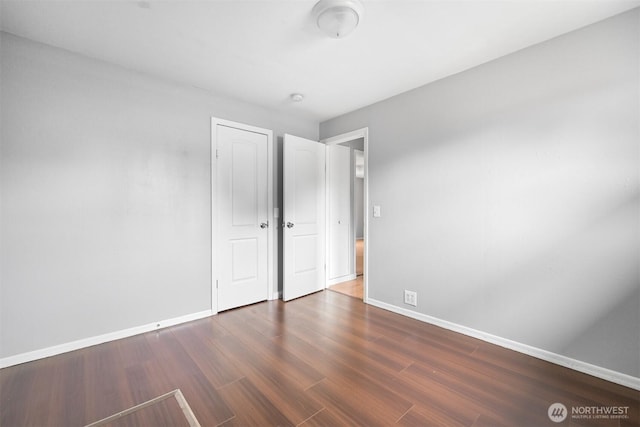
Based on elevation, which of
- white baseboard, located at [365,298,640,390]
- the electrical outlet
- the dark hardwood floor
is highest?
the electrical outlet

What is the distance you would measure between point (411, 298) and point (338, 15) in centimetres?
264

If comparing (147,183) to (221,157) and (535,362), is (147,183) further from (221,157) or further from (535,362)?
(535,362)

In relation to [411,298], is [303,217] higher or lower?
higher

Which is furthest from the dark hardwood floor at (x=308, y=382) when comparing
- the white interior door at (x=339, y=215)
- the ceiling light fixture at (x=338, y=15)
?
the ceiling light fixture at (x=338, y=15)

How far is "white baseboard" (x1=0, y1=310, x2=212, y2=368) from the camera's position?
6.36 feet

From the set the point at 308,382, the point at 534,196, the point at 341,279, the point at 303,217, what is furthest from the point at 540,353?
the point at 303,217

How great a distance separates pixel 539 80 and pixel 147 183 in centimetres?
351

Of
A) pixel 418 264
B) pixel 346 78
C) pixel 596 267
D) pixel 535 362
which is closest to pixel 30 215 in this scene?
pixel 346 78

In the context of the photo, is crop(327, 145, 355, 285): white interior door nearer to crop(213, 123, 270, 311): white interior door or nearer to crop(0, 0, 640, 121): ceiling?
crop(213, 123, 270, 311): white interior door

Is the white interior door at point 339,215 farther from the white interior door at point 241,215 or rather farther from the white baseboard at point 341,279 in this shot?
the white interior door at point 241,215

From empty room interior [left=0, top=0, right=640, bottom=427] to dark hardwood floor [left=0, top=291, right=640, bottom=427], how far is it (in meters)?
0.02

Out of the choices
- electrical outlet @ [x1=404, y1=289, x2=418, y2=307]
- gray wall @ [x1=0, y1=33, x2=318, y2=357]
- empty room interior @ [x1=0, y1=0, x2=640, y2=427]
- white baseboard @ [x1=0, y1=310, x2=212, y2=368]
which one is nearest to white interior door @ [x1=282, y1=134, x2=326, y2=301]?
empty room interior @ [x1=0, y1=0, x2=640, y2=427]

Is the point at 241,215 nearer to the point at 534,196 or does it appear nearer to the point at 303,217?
the point at 303,217

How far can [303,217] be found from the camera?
11.6 ft
